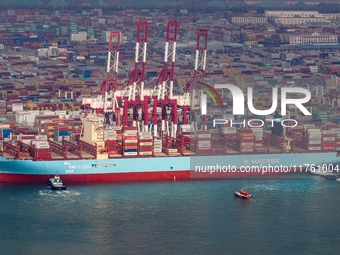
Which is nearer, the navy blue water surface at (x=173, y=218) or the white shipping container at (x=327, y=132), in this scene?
the navy blue water surface at (x=173, y=218)

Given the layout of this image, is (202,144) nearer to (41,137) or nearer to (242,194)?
(242,194)

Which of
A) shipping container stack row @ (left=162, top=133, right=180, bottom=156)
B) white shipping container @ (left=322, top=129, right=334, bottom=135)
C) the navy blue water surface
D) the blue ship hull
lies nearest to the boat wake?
the navy blue water surface

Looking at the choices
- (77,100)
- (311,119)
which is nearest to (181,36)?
(77,100)

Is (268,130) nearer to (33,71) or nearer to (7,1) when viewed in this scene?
(33,71)

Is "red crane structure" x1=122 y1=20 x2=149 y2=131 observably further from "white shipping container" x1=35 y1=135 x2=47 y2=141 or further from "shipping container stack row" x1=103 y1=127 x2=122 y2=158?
"white shipping container" x1=35 y1=135 x2=47 y2=141

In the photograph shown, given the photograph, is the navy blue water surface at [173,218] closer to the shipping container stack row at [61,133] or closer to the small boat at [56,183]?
the small boat at [56,183]

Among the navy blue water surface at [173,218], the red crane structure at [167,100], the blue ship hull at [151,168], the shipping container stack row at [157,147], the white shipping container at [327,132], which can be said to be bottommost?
the navy blue water surface at [173,218]

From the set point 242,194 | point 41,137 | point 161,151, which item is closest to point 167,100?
point 161,151

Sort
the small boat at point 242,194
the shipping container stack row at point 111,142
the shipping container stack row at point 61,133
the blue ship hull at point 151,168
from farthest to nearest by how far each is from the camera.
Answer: the shipping container stack row at point 61,133, the shipping container stack row at point 111,142, the blue ship hull at point 151,168, the small boat at point 242,194

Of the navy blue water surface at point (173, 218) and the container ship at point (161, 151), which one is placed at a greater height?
the container ship at point (161, 151)

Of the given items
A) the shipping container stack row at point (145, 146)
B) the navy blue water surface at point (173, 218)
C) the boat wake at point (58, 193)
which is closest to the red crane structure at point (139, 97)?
the shipping container stack row at point (145, 146)
